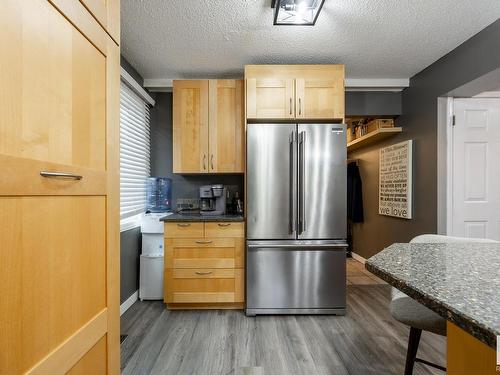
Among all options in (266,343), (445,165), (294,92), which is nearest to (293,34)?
(294,92)

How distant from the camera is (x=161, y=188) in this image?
3334 millimetres

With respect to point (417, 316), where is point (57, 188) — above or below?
above

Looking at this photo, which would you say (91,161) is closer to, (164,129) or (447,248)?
(447,248)

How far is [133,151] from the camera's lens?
115 inches

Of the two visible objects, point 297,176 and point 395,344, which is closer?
point 395,344

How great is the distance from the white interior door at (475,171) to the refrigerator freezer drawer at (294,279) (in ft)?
4.30

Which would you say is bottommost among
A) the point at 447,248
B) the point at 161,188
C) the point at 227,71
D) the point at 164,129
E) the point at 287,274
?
Result: the point at 287,274

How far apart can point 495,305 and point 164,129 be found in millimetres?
3414

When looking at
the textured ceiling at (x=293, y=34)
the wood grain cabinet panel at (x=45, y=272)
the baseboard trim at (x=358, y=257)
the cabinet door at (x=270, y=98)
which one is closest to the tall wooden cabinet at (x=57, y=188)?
the wood grain cabinet panel at (x=45, y=272)

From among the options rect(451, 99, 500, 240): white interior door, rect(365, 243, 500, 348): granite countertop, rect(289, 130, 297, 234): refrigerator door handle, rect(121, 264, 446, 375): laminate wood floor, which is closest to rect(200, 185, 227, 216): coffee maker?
rect(289, 130, 297, 234): refrigerator door handle

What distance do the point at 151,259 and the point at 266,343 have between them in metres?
1.48

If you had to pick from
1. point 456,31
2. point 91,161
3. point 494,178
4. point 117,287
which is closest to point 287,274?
point 117,287

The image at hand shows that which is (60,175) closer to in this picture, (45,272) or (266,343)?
(45,272)

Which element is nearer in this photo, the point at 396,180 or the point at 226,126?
the point at 226,126
